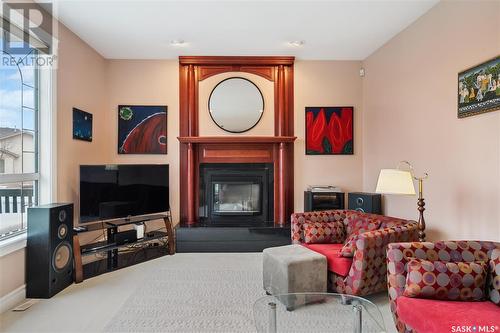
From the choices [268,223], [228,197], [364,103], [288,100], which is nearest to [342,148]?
[364,103]

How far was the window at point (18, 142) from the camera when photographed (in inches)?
109

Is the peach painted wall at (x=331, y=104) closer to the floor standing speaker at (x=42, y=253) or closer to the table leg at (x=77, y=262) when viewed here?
the table leg at (x=77, y=262)

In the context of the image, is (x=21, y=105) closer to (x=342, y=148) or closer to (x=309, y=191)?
(x=309, y=191)

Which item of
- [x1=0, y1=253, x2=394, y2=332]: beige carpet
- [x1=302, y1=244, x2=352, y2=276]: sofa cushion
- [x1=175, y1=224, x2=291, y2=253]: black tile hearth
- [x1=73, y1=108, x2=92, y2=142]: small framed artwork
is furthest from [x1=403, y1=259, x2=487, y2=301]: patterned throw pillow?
[x1=73, y1=108, x2=92, y2=142]: small framed artwork

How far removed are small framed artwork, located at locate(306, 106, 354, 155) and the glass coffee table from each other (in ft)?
9.96

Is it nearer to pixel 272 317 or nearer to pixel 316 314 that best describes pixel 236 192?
pixel 316 314

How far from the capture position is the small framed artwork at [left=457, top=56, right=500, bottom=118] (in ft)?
8.04

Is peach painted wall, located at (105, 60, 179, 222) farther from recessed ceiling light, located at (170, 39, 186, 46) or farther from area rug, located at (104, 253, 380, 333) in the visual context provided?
area rug, located at (104, 253, 380, 333)

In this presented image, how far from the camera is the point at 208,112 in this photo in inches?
186

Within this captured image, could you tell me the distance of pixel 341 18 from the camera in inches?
135

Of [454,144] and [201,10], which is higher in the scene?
[201,10]

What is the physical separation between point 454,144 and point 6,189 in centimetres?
440

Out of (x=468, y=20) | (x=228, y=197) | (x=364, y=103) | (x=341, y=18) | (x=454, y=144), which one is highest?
(x=341, y=18)

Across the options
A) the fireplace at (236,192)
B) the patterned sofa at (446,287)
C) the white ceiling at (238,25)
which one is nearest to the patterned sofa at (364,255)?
the patterned sofa at (446,287)
